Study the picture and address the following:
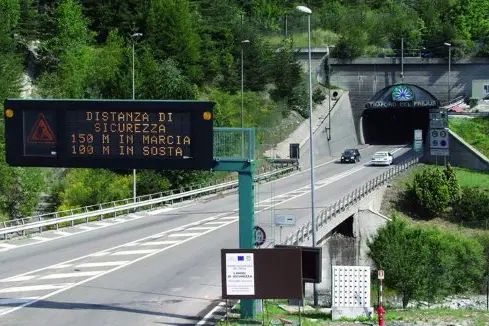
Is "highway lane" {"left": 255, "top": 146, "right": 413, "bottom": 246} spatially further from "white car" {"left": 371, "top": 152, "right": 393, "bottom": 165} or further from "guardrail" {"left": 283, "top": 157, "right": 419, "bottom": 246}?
"guardrail" {"left": 283, "top": 157, "right": 419, "bottom": 246}

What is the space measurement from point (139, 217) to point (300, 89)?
44.9 metres

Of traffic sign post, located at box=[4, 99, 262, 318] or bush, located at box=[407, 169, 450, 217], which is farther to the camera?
bush, located at box=[407, 169, 450, 217]

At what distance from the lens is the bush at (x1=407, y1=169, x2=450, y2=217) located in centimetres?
6369

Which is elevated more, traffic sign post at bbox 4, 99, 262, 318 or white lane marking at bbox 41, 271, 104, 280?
traffic sign post at bbox 4, 99, 262, 318

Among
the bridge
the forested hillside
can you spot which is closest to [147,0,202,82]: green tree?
the forested hillside

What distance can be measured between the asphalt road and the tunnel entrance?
44.6m

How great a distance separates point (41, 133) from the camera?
24.8 m

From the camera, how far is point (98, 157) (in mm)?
24438

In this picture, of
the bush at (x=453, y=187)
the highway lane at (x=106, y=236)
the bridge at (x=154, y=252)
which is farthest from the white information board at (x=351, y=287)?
the bush at (x=453, y=187)

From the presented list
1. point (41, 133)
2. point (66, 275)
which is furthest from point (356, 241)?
point (41, 133)

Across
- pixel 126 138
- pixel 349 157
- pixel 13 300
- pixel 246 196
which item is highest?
pixel 126 138

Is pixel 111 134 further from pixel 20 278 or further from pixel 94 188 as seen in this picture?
pixel 94 188

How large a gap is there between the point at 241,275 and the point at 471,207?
42.9 m

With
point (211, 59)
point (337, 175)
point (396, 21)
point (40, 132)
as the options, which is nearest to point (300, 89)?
point (211, 59)
